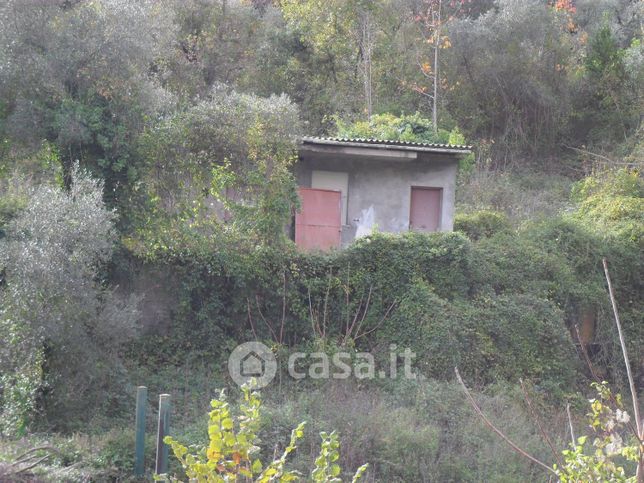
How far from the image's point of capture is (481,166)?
25.8 meters

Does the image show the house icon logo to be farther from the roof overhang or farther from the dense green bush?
the dense green bush

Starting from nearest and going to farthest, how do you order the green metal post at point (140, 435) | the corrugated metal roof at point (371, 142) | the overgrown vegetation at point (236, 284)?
the green metal post at point (140, 435), the overgrown vegetation at point (236, 284), the corrugated metal roof at point (371, 142)

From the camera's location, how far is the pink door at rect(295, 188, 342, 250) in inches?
709

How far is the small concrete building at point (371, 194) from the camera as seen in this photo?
18094mm

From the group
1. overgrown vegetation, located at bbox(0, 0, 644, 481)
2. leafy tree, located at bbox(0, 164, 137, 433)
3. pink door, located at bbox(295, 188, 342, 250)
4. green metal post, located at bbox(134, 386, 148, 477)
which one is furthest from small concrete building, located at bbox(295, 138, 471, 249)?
green metal post, located at bbox(134, 386, 148, 477)

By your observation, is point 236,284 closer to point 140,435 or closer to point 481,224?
point 140,435

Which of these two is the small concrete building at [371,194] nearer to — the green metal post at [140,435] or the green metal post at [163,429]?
the green metal post at [140,435]

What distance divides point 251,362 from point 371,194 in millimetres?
5980

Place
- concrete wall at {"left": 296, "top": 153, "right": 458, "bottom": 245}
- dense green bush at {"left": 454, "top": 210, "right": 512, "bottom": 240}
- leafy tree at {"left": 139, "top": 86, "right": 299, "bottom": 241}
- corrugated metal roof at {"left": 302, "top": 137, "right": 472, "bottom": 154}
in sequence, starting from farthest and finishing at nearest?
dense green bush at {"left": 454, "top": 210, "right": 512, "bottom": 240}, concrete wall at {"left": 296, "top": 153, "right": 458, "bottom": 245}, corrugated metal roof at {"left": 302, "top": 137, "right": 472, "bottom": 154}, leafy tree at {"left": 139, "top": 86, "right": 299, "bottom": 241}

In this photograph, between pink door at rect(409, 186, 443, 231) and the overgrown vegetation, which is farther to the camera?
pink door at rect(409, 186, 443, 231)

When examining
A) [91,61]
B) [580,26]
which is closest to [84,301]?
[91,61]

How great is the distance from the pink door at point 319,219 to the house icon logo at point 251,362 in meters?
4.10

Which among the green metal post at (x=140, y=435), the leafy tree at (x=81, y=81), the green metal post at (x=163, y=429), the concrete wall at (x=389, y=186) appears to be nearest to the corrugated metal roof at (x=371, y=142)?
the concrete wall at (x=389, y=186)

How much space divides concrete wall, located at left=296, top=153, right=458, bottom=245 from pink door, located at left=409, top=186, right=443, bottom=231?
179 millimetres
